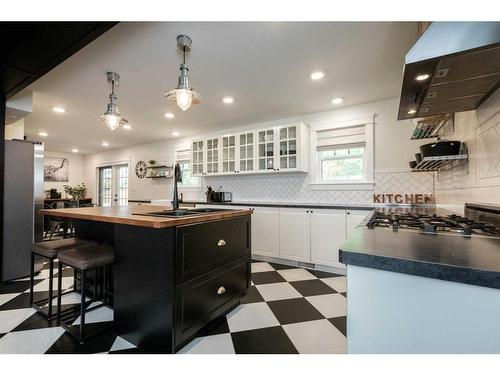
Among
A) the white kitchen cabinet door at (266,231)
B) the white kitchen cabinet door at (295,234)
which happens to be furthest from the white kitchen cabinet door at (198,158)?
the white kitchen cabinet door at (295,234)

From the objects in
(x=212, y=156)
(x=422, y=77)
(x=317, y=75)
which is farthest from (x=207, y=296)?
(x=212, y=156)

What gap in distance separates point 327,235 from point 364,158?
1262 mm

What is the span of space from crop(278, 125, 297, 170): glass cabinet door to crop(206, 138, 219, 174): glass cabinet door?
1.29 metres

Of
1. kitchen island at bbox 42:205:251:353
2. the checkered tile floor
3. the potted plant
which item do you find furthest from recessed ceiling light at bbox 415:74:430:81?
the potted plant

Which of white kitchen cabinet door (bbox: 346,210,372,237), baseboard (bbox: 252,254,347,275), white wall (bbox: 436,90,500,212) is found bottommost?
baseboard (bbox: 252,254,347,275)

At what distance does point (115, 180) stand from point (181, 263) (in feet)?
21.7

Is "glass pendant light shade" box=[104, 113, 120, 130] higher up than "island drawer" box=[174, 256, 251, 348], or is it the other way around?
"glass pendant light shade" box=[104, 113, 120, 130]

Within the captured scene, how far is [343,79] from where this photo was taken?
261 cm

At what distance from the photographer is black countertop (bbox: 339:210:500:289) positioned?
549 millimetres

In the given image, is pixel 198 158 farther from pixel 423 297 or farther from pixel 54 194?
pixel 54 194

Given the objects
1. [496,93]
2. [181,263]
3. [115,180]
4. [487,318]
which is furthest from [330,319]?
[115,180]

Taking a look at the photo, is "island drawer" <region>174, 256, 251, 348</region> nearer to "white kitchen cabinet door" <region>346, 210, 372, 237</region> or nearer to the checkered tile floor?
the checkered tile floor

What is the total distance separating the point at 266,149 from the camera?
386cm
